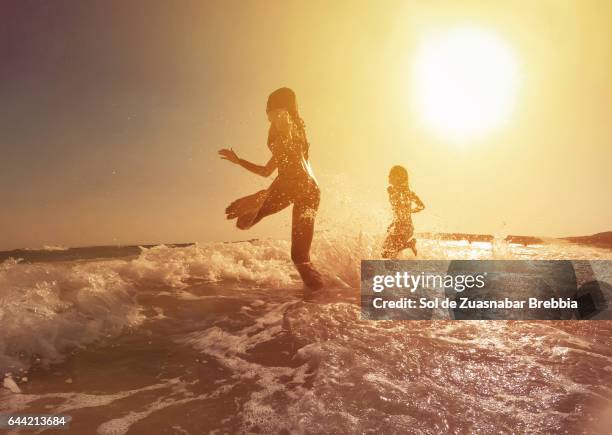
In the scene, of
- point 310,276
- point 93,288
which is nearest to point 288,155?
point 310,276

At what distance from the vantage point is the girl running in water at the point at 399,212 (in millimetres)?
9016

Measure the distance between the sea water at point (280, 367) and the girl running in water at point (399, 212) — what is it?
178 inches

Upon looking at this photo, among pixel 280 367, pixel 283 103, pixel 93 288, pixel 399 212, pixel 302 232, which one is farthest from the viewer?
pixel 399 212

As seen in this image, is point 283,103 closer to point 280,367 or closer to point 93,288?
point 93,288

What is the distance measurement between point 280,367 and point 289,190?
3337mm

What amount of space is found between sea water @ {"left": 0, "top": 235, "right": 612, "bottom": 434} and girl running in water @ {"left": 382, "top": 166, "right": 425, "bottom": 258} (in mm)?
4512

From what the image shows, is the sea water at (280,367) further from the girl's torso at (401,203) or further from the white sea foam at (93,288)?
the girl's torso at (401,203)

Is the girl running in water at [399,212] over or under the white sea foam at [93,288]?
over

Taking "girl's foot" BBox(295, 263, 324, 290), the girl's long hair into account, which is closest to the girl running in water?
"girl's foot" BBox(295, 263, 324, 290)

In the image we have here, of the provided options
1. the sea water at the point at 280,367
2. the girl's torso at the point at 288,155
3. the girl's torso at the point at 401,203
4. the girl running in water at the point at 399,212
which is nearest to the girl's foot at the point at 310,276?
the sea water at the point at 280,367

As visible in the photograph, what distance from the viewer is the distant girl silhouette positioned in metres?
5.75

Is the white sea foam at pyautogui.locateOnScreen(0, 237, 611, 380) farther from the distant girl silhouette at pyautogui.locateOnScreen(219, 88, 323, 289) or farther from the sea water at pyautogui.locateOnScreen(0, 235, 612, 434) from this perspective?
the distant girl silhouette at pyautogui.locateOnScreen(219, 88, 323, 289)

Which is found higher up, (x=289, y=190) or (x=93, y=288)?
(x=289, y=190)

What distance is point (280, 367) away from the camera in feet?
9.32
